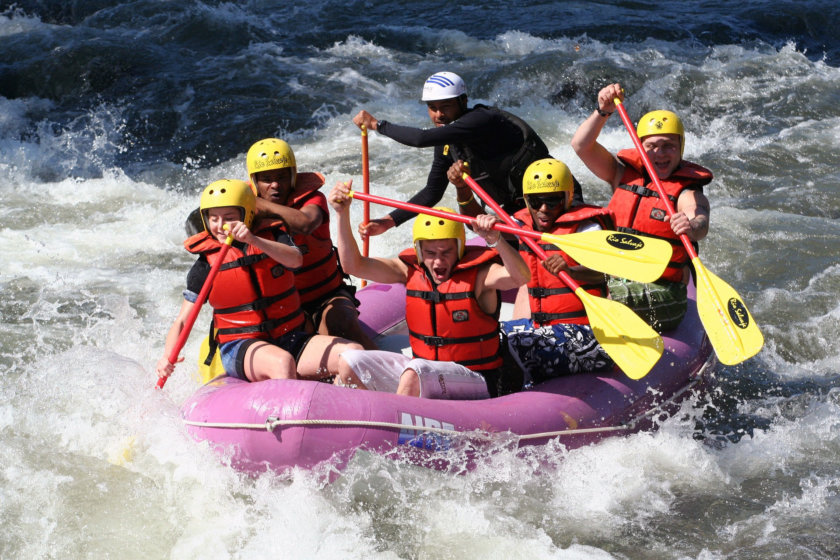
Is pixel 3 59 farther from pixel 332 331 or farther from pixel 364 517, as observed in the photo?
pixel 364 517

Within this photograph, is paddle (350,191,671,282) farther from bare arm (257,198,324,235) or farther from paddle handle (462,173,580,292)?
bare arm (257,198,324,235)

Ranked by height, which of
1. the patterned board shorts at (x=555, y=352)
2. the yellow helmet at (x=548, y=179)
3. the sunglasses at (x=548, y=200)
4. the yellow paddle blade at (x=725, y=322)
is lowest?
the patterned board shorts at (x=555, y=352)

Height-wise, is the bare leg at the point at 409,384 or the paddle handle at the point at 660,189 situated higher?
the paddle handle at the point at 660,189

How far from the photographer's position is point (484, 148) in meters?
5.36

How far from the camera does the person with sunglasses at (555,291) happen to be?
4.66 m

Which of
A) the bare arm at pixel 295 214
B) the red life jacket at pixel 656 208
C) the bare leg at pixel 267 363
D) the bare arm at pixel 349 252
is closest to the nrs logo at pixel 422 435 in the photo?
the bare leg at pixel 267 363

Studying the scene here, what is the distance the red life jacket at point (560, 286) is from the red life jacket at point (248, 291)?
1188 millimetres

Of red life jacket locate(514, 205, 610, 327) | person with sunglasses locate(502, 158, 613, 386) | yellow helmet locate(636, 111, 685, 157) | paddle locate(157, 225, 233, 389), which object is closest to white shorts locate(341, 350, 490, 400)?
person with sunglasses locate(502, 158, 613, 386)

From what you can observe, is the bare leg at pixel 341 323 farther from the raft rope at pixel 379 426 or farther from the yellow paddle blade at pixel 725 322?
the yellow paddle blade at pixel 725 322

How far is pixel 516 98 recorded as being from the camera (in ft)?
37.1

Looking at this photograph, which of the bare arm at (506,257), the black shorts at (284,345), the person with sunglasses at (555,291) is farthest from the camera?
the person with sunglasses at (555,291)

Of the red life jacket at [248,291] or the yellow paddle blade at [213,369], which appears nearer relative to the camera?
the red life jacket at [248,291]

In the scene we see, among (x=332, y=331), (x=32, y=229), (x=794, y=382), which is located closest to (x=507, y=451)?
(x=332, y=331)

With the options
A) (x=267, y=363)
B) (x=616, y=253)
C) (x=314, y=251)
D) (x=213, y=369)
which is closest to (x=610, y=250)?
(x=616, y=253)
